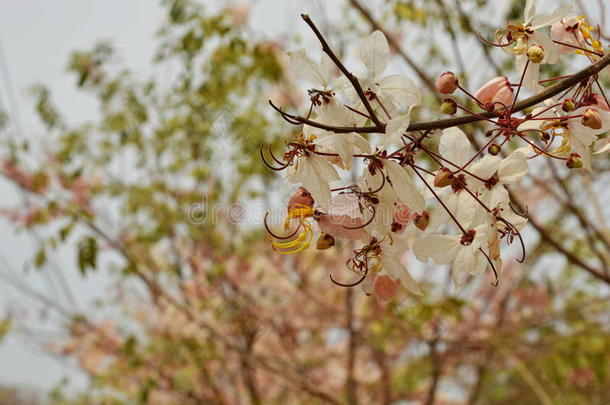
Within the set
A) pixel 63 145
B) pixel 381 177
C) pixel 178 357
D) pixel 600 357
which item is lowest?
pixel 381 177

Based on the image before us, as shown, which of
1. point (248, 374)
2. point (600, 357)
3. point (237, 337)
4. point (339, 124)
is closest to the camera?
point (339, 124)

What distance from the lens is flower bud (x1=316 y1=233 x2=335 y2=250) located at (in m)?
0.39

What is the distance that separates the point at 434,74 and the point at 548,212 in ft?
2.91

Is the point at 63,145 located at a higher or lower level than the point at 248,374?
higher

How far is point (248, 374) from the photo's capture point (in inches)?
93.8

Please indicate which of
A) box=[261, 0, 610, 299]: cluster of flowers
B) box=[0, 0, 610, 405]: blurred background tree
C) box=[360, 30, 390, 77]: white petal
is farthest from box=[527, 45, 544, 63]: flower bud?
box=[0, 0, 610, 405]: blurred background tree

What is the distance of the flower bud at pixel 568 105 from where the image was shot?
385mm

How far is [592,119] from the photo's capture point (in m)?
0.37

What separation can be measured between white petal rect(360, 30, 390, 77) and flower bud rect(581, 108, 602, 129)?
0.15 meters

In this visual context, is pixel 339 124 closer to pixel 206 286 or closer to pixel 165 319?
pixel 206 286

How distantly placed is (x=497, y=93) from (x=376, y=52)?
95 millimetres

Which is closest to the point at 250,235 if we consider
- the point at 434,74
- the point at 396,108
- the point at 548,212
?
the point at 434,74

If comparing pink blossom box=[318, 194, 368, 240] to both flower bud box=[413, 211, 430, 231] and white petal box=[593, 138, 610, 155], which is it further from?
white petal box=[593, 138, 610, 155]

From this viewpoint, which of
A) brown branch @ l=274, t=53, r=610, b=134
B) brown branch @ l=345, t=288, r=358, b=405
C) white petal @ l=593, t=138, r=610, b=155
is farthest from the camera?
brown branch @ l=345, t=288, r=358, b=405
